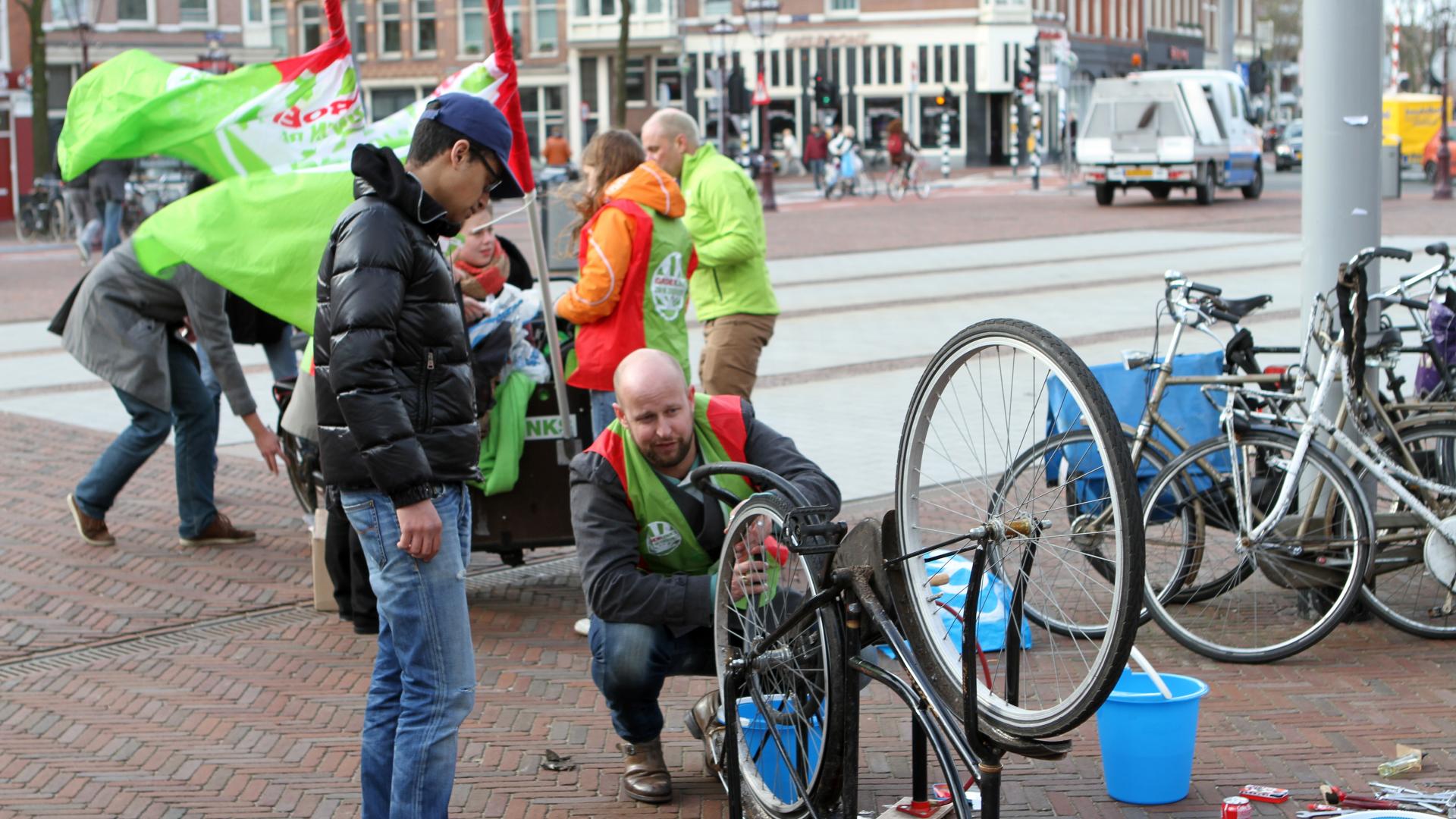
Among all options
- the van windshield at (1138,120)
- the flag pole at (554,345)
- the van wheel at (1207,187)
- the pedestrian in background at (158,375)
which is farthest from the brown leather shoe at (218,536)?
the van windshield at (1138,120)

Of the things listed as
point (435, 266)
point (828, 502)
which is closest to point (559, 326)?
point (828, 502)

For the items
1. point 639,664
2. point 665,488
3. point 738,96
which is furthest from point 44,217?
point 639,664

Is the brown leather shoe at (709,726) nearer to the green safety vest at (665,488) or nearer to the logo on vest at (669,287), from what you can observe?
the green safety vest at (665,488)

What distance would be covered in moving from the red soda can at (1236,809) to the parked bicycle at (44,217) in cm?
2818

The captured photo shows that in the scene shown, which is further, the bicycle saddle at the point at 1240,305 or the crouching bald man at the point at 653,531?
the bicycle saddle at the point at 1240,305

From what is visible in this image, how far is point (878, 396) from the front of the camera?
33.4 feet

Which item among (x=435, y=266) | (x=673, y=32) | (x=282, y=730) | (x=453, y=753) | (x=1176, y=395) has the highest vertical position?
(x=673, y=32)

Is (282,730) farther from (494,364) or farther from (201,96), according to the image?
(201,96)

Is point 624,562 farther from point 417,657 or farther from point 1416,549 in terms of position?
point 1416,549

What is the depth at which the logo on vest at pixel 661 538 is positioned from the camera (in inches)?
158

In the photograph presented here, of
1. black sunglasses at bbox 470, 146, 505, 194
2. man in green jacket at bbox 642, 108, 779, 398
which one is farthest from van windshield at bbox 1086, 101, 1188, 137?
black sunglasses at bbox 470, 146, 505, 194

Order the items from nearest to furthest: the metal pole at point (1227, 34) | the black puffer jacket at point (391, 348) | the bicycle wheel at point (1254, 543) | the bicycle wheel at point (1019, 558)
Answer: the bicycle wheel at point (1019, 558), the black puffer jacket at point (391, 348), the bicycle wheel at point (1254, 543), the metal pole at point (1227, 34)

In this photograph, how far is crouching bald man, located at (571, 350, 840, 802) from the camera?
12.9 feet

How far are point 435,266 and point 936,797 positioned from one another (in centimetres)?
162
